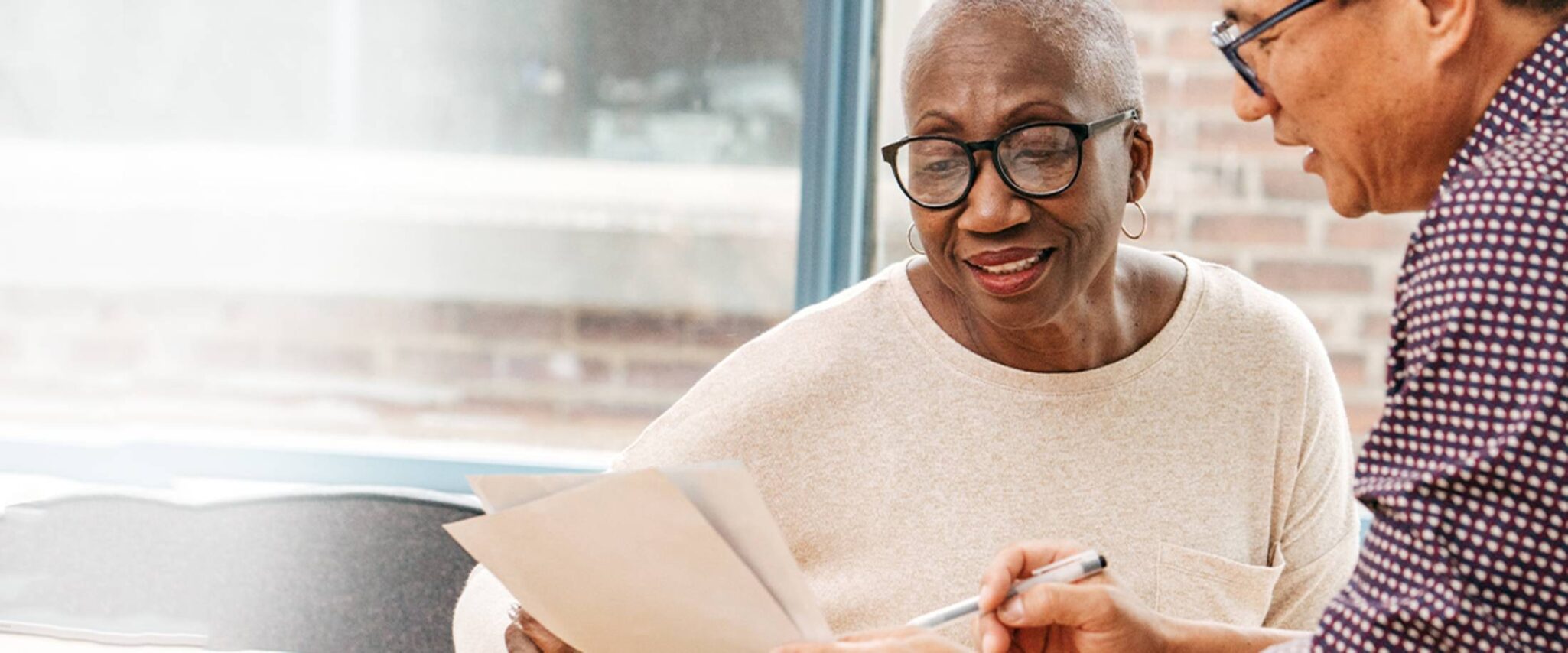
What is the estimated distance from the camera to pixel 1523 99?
0.95 metres

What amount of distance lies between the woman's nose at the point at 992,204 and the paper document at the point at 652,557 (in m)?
0.48

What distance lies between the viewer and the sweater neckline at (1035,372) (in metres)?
1.63

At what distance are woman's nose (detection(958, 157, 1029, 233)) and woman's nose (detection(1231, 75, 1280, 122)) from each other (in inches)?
14.0

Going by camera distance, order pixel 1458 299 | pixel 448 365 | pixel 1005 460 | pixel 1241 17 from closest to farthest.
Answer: pixel 1458 299 < pixel 1241 17 < pixel 1005 460 < pixel 448 365

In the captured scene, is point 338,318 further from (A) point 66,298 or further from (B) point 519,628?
(B) point 519,628

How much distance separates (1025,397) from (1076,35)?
1.30 ft

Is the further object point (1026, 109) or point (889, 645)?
point (1026, 109)

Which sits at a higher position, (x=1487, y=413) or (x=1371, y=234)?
(x=1371, y=234)

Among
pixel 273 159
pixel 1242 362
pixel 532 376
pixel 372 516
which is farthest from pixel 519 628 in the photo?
pixel 273 159

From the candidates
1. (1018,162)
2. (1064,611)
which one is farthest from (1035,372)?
(1064,611)

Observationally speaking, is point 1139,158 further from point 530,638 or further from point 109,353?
point 109,353

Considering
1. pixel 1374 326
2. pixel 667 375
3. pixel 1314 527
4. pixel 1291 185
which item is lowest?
pixel 1314 527

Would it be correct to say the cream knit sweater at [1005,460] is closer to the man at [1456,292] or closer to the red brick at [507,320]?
the man at [1456,292]

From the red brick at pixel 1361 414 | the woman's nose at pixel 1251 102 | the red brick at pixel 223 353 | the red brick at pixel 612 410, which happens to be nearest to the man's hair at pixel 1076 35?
the woman's nose at pixel 1251 102
